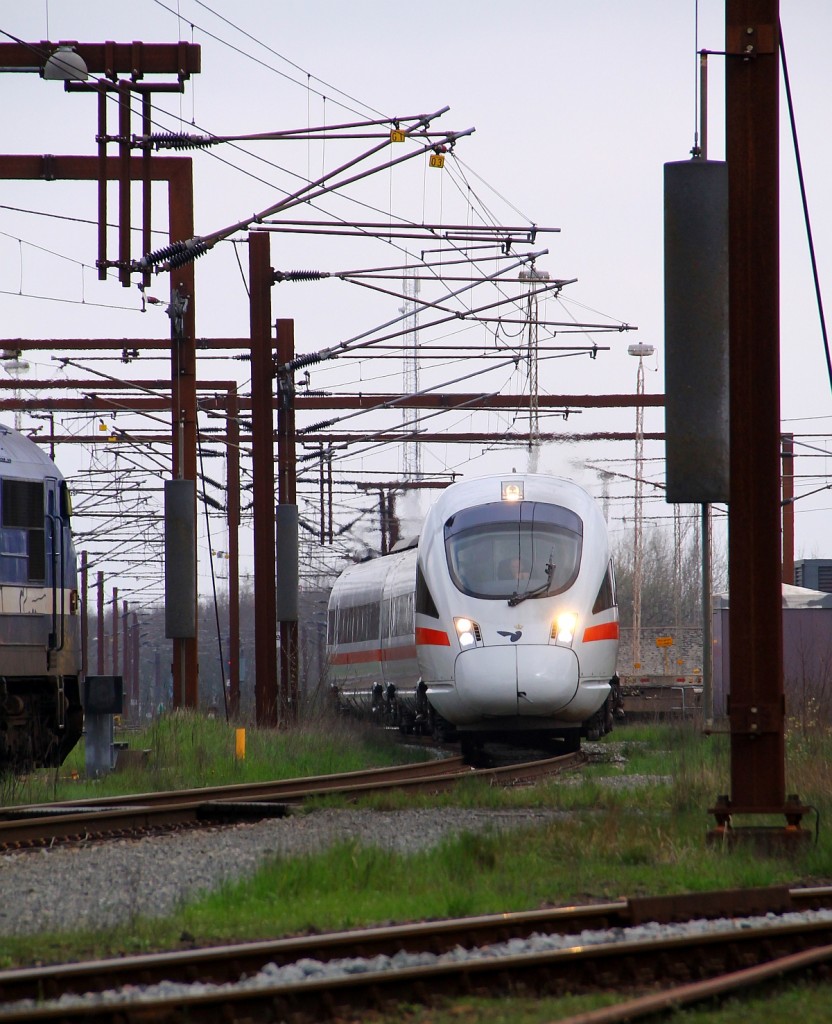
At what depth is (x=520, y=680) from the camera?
707 inches

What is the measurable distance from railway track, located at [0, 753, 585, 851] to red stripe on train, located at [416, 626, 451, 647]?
5.39ft

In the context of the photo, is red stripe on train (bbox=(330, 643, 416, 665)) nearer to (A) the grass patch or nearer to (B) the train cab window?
(B) the train cab window

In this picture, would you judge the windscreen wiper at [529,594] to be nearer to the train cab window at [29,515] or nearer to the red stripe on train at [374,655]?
the red stripe on train at [374,655]

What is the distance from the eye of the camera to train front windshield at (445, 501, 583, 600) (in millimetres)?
18750

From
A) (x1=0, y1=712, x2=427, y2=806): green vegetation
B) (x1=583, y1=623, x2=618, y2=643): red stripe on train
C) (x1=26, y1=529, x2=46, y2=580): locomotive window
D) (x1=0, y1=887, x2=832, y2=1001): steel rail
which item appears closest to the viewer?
(x1=0, y1=887, x2=832, y2=1001): steel rail

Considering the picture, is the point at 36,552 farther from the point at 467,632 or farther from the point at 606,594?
the point at 606,594

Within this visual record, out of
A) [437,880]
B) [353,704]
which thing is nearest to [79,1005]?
[437,880]

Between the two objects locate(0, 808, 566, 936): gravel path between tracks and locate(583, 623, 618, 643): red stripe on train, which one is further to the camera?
locate(583, 623, 618, 643): red stripe on train

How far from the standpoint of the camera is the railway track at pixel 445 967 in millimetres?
5973

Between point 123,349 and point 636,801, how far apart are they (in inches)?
907

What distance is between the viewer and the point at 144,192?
870 inches

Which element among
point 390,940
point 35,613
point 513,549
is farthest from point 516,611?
point 390,940

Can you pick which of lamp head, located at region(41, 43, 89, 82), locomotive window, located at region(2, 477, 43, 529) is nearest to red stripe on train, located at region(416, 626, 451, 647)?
locomotive window, located at region(2, 477, 43, 529)

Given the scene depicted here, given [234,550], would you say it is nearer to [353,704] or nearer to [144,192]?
[353,704]
